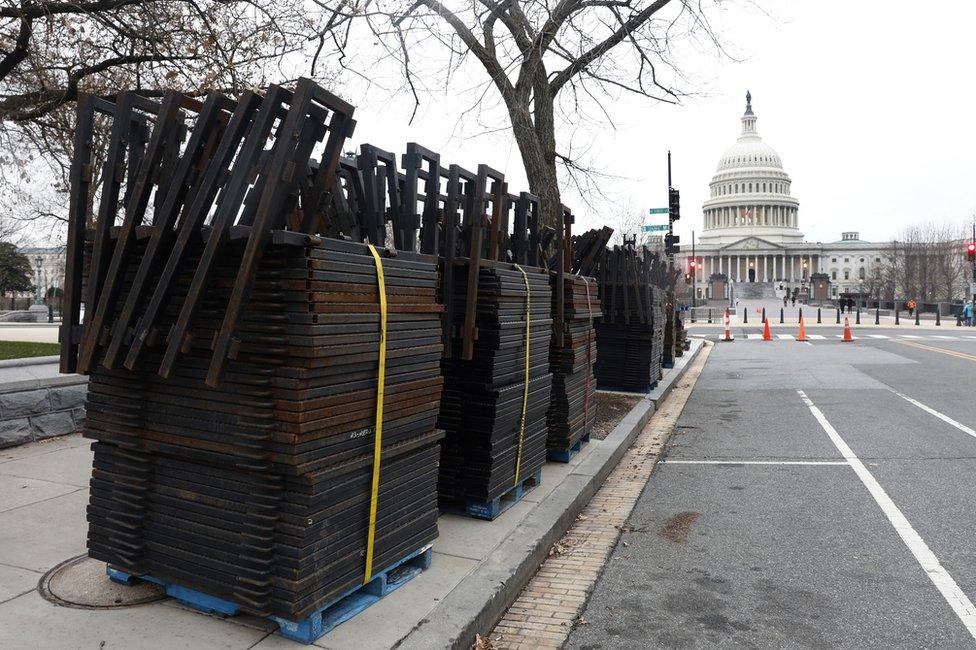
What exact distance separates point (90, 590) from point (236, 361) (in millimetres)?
1672

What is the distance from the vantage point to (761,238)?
150m

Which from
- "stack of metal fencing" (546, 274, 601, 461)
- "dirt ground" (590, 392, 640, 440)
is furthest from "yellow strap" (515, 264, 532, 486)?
"dirt ground" (590, 392, 640, 440)

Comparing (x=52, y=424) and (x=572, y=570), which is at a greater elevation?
(x=52, y=424)

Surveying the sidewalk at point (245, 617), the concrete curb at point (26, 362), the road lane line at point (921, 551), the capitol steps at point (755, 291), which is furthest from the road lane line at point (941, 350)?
the capitol steps at point (755, 291)

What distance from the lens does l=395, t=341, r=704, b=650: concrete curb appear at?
365 cm

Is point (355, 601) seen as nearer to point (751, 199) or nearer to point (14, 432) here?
point (14, 432)

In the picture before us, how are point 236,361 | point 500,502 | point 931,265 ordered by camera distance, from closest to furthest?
1. point 236,361
2. point 500,502
3. point 931,265

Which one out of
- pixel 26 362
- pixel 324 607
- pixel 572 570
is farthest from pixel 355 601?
pixel 26 362

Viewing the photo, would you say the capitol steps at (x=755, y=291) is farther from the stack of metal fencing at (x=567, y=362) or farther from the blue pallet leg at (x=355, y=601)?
the blue pallet leg at (x=355, y=601)

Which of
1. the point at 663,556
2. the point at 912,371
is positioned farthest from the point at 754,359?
the point at 663,556

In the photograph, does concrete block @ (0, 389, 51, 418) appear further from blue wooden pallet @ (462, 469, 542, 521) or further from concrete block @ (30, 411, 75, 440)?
blue wooden pallet @ (462, 469, 542, 521)

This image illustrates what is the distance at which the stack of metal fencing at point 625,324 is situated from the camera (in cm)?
1248

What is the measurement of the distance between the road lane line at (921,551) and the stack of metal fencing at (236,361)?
335 centimetres

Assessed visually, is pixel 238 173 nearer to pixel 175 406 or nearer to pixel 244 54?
pixel 175 406
